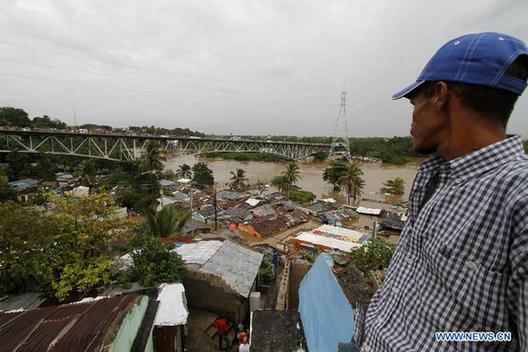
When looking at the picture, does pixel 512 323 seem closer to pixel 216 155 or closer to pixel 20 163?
pixel 20 163

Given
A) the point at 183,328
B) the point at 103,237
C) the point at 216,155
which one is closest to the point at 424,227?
the point at 183,328

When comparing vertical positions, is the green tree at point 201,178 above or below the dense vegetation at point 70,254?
below

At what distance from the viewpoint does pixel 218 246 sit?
8945mm

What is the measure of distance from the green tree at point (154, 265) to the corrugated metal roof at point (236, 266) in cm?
83

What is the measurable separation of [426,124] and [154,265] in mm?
6965

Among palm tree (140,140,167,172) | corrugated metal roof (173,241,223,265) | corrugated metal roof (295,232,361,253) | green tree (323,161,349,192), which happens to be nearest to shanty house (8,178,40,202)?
palm tree (140,140,167,172)

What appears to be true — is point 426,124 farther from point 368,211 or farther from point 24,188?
point 24,188

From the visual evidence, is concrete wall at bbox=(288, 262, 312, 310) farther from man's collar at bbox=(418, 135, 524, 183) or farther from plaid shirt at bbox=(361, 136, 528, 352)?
man's collar at bbox=(418, 135, 524, 183)

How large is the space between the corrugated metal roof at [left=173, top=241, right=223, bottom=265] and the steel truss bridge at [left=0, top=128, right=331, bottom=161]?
84.3 feet

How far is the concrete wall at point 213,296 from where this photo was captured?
23.7 feet

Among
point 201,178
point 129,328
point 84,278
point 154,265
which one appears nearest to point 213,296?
point 154,265

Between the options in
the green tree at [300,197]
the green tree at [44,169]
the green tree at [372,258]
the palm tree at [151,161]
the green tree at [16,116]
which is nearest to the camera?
the green tree at [372,258]

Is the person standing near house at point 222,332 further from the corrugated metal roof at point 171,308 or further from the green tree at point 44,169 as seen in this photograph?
the green tree at point 44,169

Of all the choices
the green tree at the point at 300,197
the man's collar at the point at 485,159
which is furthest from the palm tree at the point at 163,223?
the green tree at the point at 300,197
